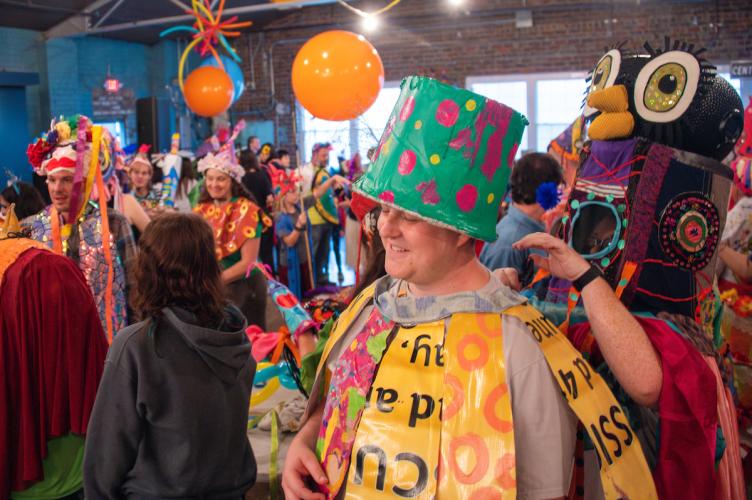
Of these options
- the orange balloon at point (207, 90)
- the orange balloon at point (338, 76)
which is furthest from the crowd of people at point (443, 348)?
the orange balloon at point (207, 90)

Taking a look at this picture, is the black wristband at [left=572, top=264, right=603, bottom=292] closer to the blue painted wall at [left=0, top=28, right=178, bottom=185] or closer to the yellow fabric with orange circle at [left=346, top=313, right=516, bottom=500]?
the yellow fabric with orange circle at [left=346, top=313, right=516, bottom=500]

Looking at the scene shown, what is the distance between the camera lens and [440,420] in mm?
1294

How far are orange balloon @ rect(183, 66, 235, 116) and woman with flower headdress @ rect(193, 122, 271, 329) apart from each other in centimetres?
425

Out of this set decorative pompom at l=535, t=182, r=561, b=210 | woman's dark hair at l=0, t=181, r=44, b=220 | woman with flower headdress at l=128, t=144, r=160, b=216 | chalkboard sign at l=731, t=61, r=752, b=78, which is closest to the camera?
decorative pompom at l=535, t=182, r=561, b=210

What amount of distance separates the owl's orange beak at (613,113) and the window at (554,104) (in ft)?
31.3

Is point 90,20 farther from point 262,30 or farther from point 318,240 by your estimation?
point 318,240

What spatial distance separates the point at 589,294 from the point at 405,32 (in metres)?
10.9

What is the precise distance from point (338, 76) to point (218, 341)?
336 centimetres

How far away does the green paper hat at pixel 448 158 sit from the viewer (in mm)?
1317

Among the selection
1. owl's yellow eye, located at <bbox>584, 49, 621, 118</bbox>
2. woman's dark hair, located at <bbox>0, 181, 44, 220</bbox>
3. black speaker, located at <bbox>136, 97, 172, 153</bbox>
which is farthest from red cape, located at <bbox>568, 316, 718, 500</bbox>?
black speaker, located at <bbox>136, 97, 172, 153</bbox>

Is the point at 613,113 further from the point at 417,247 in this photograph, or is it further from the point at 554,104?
the point at 554,104

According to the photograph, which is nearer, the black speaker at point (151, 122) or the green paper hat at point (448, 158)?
the green paper hat at point (448, 158)

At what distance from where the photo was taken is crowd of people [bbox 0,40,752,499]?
1.29 meters

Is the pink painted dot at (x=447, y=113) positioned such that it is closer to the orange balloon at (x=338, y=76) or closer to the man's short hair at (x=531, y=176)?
the man's short hair at (x=531, y=176)
